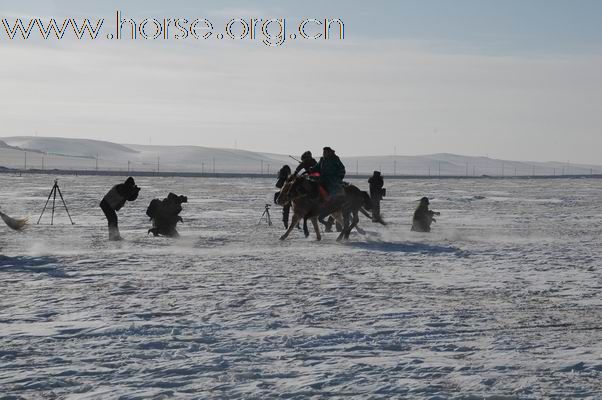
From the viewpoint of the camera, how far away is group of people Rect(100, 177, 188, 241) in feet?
54.3

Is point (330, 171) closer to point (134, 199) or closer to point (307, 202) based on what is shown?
point (307, 202)

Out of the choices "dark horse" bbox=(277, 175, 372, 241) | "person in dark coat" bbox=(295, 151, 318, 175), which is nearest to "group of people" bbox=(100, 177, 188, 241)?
"dark horse" bbox=(277, 175, 372, 241)

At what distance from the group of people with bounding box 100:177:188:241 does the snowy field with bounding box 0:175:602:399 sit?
0.71 m

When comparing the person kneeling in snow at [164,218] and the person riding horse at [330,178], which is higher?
the person riding horse at [330,178]

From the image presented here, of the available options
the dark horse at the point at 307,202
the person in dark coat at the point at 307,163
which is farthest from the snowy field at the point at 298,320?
the person in dark coat at the point at 307,163

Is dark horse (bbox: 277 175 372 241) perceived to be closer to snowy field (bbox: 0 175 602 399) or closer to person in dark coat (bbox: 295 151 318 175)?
person in dark coat (bbox: 295 151 318 175)

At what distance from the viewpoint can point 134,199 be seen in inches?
661

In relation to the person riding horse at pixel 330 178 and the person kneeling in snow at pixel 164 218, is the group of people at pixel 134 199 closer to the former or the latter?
the person kneeling in snow at pixel 164 218

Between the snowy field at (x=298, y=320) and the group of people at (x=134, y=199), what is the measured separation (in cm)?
71

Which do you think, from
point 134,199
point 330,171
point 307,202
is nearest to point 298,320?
point 307,202

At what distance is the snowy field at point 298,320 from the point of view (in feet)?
19.7

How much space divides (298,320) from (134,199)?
9325 millimetres

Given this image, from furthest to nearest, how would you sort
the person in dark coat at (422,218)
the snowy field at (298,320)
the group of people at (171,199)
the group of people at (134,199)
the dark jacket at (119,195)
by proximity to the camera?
the person in dark coat at (422,218), the dark jacket at (119,195), the group of people at (171,199), the group of people at (134,199), the snowy field at (298,320)

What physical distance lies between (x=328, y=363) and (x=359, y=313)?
6.84 ft
